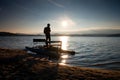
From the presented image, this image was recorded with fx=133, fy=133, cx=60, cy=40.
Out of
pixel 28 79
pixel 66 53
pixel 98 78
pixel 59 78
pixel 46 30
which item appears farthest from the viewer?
pixel 66 53

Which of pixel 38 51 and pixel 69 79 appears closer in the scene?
pixel 69 79

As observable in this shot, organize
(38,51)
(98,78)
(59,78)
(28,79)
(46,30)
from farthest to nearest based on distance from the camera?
(38,51)
(46,30)
(98,78)
(59,78)
(28,79)

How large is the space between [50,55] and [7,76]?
13559 mm

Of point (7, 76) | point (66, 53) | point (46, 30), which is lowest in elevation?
point (66, 53)

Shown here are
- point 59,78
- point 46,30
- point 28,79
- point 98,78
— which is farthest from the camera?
point 46,30

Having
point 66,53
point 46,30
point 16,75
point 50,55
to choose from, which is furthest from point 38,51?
A: point 16,75

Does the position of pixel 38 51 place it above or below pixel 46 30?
below

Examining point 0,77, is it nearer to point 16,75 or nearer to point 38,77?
point 16,75

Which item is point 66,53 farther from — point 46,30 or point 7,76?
point 7,76

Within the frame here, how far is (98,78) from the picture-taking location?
7.97 metres

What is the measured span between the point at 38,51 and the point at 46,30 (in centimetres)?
474

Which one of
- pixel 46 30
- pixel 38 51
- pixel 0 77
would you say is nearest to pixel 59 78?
pixel 0 77

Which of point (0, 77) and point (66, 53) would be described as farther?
point (66, 53)

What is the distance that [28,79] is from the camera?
7031mm
